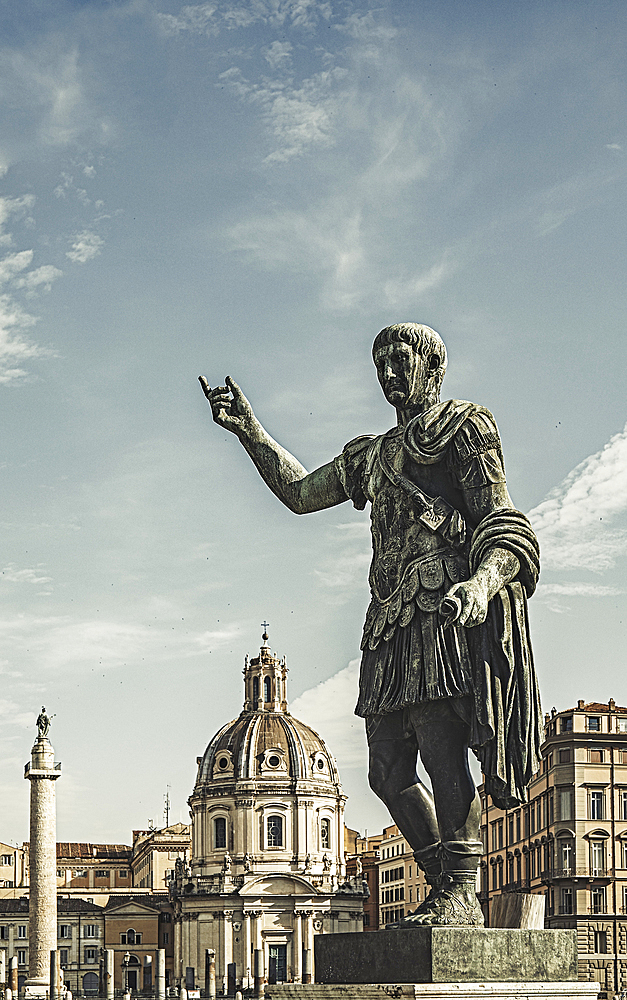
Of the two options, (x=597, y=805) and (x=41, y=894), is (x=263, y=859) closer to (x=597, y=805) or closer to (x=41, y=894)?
(x=41, y=894)

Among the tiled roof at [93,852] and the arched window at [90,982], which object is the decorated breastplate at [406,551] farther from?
the tiled roof at [93,852]

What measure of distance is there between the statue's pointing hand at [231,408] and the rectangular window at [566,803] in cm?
5736

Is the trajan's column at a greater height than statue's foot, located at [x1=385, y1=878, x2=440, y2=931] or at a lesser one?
lesser

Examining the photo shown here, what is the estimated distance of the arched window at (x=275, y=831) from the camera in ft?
306

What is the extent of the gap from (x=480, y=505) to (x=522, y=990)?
1.79 m

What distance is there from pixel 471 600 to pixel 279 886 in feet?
296

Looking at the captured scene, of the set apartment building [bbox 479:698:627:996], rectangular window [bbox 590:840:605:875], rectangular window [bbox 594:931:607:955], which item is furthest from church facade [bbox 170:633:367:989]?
rectangular window [bbox 594:931:607:955]

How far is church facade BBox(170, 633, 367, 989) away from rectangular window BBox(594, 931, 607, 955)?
1305 inches

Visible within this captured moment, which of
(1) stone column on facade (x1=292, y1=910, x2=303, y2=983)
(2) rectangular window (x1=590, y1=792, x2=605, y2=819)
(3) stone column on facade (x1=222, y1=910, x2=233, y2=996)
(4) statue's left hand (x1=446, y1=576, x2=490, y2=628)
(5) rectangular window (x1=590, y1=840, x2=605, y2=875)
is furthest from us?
(1) stone column on facade (x1=292, y1=910, x2=303, y2=983)

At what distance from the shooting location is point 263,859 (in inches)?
3647

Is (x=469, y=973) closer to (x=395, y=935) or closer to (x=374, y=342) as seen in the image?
(x=395, y=935)

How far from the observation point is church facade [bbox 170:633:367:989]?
9094 centimetres

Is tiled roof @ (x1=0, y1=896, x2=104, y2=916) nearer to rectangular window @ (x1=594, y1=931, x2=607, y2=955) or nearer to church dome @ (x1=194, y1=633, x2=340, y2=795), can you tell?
church dome @ (x1=194, y1=633, x2=340, y2=795)

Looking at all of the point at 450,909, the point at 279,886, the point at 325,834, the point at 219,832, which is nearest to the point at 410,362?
the point at 450,909
